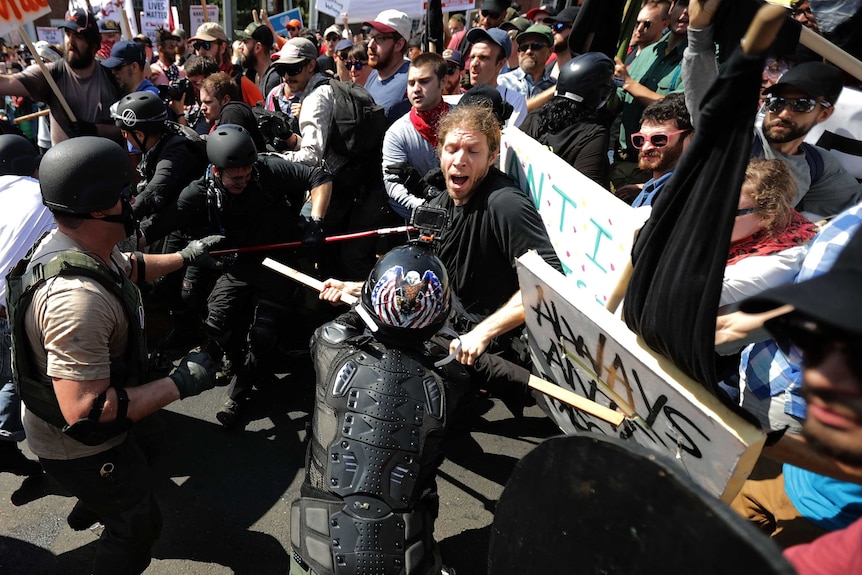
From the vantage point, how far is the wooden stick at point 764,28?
1050mm

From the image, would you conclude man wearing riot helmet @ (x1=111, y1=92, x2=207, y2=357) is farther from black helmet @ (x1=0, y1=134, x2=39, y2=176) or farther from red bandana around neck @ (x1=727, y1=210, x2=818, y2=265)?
red bandana around neck @ (x1=727, y1=210, x2=818, y2=265)

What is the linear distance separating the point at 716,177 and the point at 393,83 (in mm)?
4188

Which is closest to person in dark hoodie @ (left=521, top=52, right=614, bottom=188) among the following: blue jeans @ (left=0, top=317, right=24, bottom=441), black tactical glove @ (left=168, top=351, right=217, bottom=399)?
black tactical glove @ (left=168, top=351, right=217, bottom=399)

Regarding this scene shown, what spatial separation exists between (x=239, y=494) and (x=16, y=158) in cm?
258

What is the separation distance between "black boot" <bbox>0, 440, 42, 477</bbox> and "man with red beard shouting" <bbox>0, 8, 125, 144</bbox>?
3.05 m

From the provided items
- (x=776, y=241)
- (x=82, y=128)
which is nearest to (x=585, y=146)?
(x=776, y=241)

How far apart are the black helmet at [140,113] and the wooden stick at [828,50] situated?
381cm

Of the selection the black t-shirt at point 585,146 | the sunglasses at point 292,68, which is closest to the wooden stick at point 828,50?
the black t-shirt at point 585,146

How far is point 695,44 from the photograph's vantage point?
67.6 inches

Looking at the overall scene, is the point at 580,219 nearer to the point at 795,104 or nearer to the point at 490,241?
the point at 490,241

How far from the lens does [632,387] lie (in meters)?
1.71

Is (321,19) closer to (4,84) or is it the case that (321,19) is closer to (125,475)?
(4,84)

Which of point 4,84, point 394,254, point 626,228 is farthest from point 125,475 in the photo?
point 4,84

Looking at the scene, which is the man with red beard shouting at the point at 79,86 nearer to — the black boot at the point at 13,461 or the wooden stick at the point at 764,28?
the black boot at the point at 13,461
